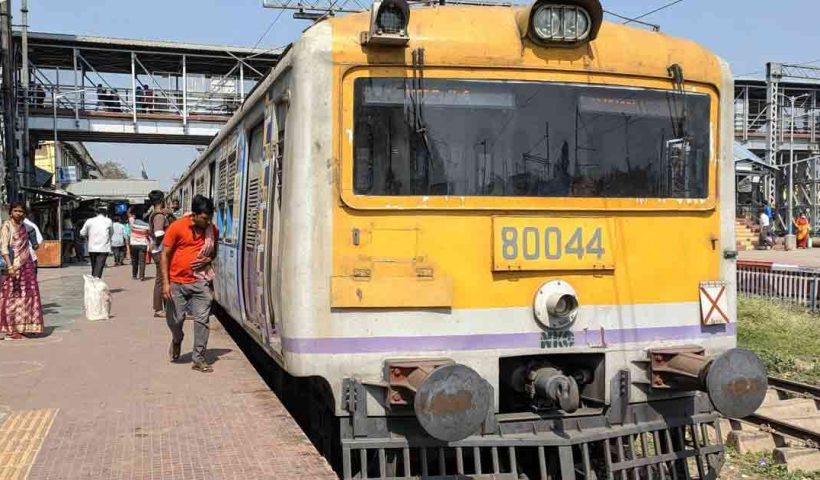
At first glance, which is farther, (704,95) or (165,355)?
(165,355)

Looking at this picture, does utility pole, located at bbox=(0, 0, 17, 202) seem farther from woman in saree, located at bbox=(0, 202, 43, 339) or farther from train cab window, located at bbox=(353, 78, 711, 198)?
train cab window, located at bbox=(353, 78, 711, 198)

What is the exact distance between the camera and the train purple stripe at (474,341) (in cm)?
404

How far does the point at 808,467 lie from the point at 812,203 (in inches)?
1370

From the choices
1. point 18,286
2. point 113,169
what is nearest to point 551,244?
point 18,286

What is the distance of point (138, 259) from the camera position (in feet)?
55.9

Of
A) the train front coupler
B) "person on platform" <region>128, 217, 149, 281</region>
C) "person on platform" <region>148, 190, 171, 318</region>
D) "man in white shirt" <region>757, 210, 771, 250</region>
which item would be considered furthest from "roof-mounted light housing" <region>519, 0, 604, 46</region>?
"man in white shirt" <region>757, 210, 771, 250</region>

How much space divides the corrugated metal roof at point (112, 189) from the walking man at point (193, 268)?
32063 millimetres

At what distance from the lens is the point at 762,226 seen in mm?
28781

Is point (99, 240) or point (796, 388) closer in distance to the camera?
point (796, 388)

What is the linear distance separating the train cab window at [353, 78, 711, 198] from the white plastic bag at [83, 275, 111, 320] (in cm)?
731

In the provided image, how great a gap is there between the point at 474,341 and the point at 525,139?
1.21 m

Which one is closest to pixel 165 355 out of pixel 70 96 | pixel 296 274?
pixel 296 274

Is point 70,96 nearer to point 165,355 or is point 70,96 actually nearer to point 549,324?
point 165,355

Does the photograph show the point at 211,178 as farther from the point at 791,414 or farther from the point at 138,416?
the point at 791,414
